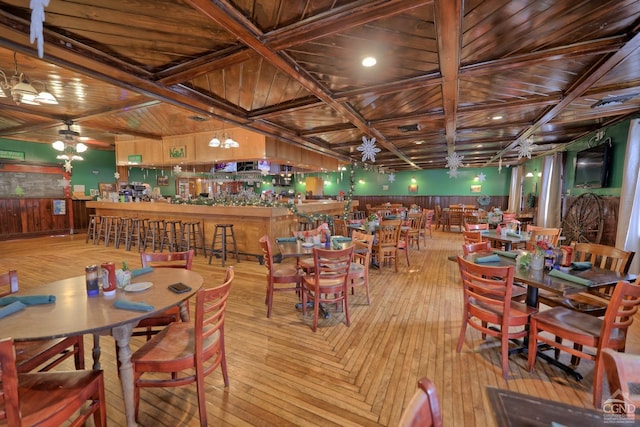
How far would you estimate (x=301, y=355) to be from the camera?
259cm

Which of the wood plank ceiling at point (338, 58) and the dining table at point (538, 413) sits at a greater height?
the wood plank ceiling at point (338, 58)

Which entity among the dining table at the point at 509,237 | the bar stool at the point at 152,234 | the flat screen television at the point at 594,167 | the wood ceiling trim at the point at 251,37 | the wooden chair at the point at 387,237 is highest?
the wood ceiling trim at the point at 251,37

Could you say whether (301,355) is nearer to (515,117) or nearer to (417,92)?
(417,92)

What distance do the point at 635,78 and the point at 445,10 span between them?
317 cm

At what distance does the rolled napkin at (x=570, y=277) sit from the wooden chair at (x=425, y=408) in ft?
7.34

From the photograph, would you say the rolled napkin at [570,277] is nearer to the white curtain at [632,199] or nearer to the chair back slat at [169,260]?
the white curtain at [632,199]

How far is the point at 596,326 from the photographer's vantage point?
2100 millimetres

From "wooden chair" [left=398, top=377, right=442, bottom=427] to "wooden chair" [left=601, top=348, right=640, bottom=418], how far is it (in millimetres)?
728

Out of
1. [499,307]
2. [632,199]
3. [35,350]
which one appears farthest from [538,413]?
[632,199]

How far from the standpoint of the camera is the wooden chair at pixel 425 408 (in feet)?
2.53

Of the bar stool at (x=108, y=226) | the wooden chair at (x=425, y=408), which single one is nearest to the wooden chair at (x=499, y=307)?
the wooden chair at (x=425, y=408)

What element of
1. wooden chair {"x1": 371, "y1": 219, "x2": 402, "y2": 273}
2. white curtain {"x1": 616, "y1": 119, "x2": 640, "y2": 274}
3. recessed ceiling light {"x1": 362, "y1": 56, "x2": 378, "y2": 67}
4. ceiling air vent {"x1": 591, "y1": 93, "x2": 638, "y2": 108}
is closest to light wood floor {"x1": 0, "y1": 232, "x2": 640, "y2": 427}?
wooden chair {"x1": 371, "y1": 219, "x2": 402, "y2": 273}

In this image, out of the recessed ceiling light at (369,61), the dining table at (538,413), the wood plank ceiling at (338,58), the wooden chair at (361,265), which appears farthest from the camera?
the wooden chair at (361,265)

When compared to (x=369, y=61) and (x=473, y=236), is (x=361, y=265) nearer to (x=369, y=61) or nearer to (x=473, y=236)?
(x=473, y=236)
